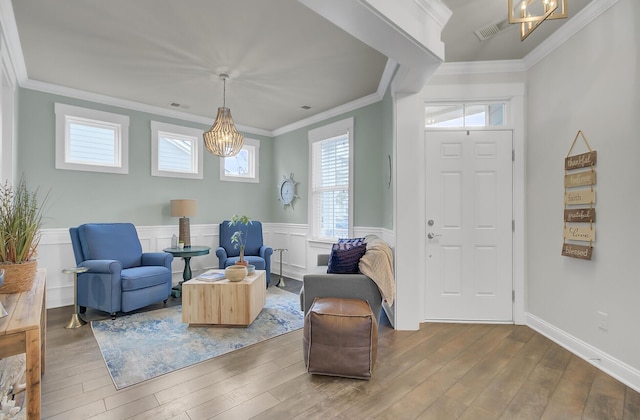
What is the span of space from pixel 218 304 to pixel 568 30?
3914 millimetres

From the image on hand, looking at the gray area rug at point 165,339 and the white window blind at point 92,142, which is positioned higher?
the white window blind at point 92,142

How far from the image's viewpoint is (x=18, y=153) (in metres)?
3.49

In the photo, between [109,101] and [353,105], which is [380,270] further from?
[109,101]

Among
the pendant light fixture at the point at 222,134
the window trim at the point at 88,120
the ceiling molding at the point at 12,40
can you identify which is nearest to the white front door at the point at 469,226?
the pendant light fixture at the point at 222,134

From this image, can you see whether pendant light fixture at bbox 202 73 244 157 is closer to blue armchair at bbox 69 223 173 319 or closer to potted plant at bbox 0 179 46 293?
blue armchair at bbox 69 223 173 319

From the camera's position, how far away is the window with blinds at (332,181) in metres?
4.51

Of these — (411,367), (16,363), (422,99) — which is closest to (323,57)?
(422,99)

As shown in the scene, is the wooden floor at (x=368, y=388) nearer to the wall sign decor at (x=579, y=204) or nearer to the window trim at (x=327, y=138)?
the wall sign decor at (x=579, y=204)

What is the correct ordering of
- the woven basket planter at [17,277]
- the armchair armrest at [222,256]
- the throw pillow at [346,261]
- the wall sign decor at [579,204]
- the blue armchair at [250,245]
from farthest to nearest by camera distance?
the blue armchair at [250,245] → the armchair armrest at [222,256] → the throw pillow at [346,261] → the wall sign decor at [579,204] → the woven basket planter at [17,277]

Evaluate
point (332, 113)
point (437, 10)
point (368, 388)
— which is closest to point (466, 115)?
point (437, 10)

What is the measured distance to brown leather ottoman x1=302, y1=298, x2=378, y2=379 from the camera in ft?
6.81

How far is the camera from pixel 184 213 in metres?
4.37

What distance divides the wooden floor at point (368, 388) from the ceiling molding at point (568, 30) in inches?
103

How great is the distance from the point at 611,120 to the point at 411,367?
2.33 meters
